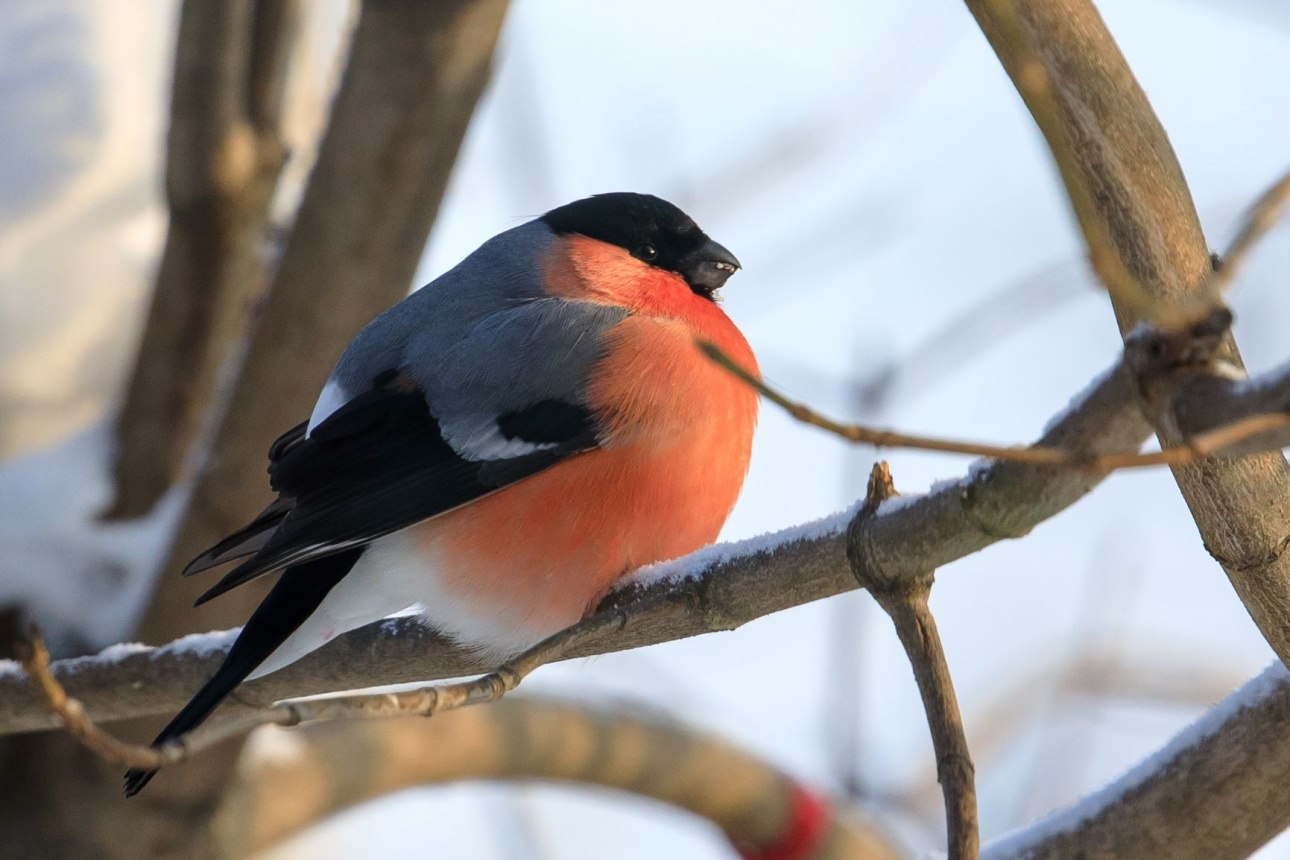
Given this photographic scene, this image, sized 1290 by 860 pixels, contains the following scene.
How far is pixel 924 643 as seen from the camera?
2.01 m

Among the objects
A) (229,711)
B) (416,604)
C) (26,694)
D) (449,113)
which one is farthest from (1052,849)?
(449,113)

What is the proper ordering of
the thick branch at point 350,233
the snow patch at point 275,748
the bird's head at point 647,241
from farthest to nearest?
the snow patch at point 275,748 → the thick branch at point 350,233 → the bird's head at point 647,241

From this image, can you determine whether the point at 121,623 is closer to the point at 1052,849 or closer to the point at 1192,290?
the point at 1052,849

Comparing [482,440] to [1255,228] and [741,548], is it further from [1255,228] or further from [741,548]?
[1255,228]

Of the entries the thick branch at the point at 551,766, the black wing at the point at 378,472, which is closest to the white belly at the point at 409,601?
the black wing at the point at 378,472

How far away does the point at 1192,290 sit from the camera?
6.35 ft

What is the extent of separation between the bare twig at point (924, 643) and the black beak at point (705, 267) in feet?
4.79

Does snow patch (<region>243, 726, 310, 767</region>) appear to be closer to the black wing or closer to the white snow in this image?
the white snow

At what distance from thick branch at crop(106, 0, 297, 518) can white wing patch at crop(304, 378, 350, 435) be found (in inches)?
46.5

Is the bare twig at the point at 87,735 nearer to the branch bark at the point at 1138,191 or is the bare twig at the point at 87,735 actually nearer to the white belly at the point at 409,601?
the white belly at the point at 409,601

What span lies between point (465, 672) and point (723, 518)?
0.65 metres

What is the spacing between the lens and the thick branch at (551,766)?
15.1 ft

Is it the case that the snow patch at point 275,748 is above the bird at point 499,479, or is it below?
below

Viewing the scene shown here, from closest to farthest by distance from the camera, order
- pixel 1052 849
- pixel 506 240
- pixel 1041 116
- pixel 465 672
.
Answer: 1. pixel 1041 116
2. pixel 1052 849
3. pixel 465 672
4. pixel 506 240
